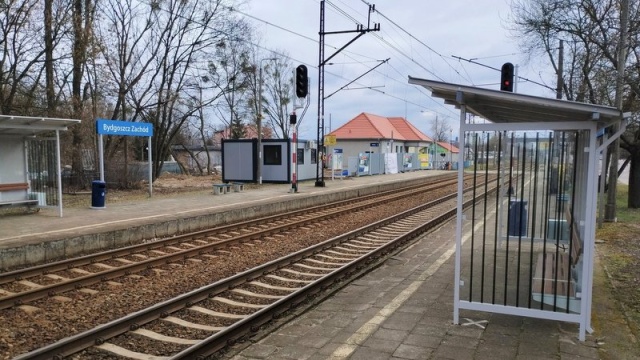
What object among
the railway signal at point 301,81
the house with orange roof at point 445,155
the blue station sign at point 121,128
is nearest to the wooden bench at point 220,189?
the blue station sign at point 121,128

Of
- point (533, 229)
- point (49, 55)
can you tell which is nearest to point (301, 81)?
point (49, 55)

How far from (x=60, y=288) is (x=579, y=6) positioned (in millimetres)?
13843

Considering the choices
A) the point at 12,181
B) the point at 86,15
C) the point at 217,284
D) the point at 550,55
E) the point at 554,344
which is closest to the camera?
the point at 554,344

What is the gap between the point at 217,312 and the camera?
20.0 feet

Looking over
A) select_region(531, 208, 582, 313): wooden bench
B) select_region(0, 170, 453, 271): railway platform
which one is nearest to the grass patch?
select_region(531, 208, 582, 313): wooden bench

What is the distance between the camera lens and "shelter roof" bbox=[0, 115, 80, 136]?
11337 mm

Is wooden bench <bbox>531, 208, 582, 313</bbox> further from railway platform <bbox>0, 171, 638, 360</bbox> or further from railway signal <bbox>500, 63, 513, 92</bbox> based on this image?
railway signal <bbox>500, 63, 513, 92</bbox>

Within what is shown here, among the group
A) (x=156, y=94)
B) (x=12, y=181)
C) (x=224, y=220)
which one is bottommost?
(x=224, y=220)

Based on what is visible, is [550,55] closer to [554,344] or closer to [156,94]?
[554,344]

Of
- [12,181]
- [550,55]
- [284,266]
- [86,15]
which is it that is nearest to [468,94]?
[284,266]

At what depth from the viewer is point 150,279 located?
7.70 meters

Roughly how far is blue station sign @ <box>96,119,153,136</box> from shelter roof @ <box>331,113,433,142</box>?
42.1 meters

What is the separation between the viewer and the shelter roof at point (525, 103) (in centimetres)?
430

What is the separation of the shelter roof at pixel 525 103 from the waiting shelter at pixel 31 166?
10326 millimetres
